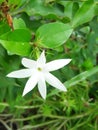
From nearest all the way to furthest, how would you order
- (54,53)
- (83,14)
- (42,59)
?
(42,59) < (83,14) < (54,53)

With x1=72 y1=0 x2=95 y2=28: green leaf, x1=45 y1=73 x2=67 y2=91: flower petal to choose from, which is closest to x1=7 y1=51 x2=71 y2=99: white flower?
x1=45 y1=73 x2=67 y2=91: flower petal

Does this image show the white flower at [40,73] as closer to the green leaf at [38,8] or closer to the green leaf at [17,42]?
the green leaf at [17,42]

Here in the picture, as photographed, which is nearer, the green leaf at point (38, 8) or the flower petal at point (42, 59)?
the flower petal at point (42, 59)

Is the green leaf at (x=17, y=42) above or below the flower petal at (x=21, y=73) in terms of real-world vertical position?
above

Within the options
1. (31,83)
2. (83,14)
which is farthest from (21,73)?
(83,14)

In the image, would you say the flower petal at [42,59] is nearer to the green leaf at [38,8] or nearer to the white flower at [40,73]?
the white flower at [40,73]

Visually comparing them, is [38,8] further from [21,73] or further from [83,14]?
[21,73]

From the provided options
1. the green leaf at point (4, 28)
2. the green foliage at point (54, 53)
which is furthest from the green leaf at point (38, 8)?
the green leaf at point (4, 28)
